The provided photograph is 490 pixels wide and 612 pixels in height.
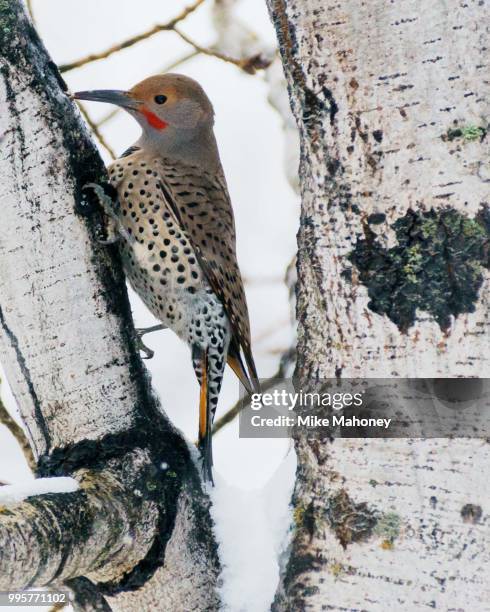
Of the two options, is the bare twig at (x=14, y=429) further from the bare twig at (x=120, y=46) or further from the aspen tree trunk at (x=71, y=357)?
the bare twig at (x=120, y=46)

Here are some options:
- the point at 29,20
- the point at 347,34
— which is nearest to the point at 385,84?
the point at 347,34

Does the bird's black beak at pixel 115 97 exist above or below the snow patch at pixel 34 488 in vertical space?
above

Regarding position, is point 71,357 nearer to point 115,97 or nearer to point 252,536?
point 252,536

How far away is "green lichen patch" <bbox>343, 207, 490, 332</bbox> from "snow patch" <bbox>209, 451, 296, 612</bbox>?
0.54m

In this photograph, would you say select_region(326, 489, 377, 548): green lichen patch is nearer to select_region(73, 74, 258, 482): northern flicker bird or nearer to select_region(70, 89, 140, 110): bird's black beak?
select_region(73, 74, 258, 482): northern flicker bird

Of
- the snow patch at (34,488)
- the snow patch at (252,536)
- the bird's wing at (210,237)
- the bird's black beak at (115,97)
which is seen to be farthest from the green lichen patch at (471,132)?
the bird's black beak at (115,97)

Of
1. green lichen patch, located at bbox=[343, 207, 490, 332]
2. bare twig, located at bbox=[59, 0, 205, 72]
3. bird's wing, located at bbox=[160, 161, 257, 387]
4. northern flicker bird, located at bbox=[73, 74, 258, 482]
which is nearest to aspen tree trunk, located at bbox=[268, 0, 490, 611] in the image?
green lichen patch, located at bbox=[343, 207, 490, 332]

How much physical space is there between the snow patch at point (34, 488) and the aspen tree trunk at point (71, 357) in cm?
9

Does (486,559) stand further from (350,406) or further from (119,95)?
(119,95)

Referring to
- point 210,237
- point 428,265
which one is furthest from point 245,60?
point 428,265

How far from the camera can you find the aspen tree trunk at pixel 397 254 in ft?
5.61

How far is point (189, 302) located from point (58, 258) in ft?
3.68

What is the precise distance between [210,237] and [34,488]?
1.52 meters

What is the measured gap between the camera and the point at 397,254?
1.79m
